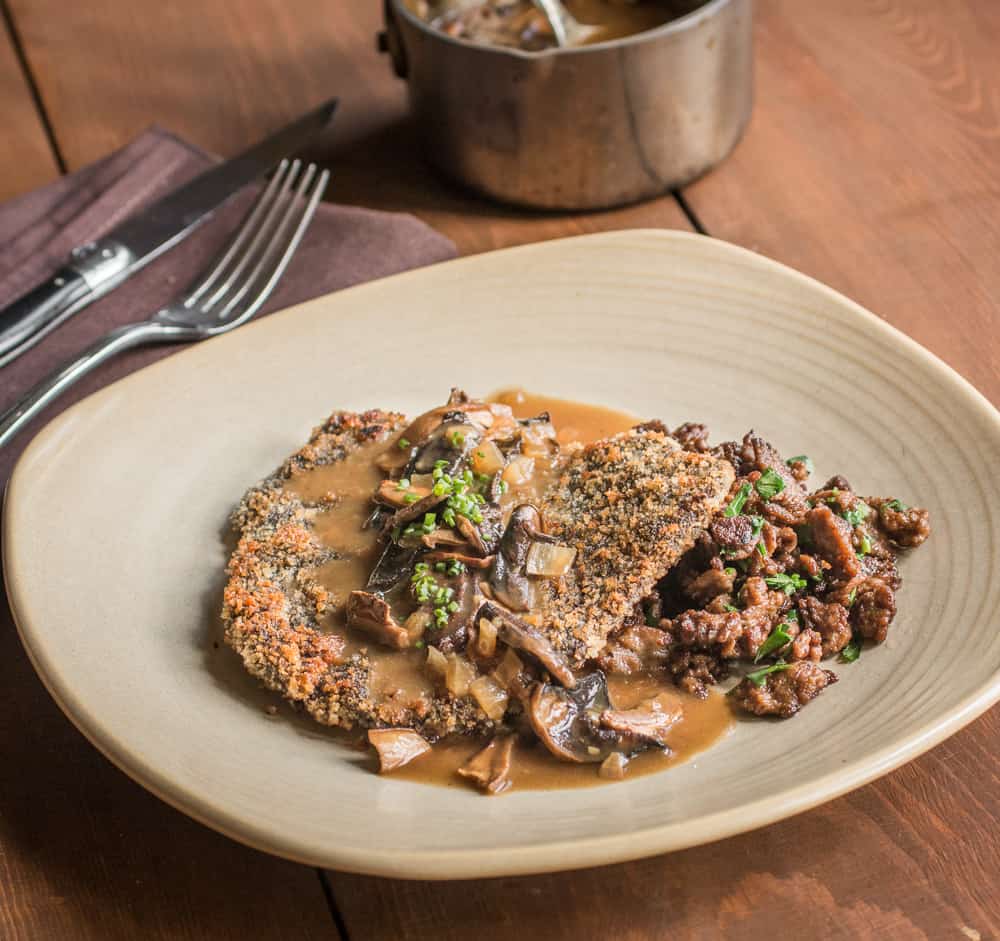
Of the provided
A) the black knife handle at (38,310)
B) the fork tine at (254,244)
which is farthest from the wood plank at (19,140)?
the fork tine at (254,244)

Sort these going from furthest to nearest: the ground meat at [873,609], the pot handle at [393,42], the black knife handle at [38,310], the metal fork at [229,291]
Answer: the pot handle at [393,42], the black knife handle at [38,310], the metal fork at [229,291], the ground meat at [873,609]

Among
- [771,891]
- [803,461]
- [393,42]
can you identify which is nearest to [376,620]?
[771,891]

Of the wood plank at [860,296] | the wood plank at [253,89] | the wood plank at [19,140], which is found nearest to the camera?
the wood plank at [860,296]

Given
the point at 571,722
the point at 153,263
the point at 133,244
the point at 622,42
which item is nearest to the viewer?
the point at 571,722

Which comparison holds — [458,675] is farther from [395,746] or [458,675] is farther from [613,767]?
[613,767]

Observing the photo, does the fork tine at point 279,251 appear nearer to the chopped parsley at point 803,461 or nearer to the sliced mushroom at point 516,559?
the sliced mushroom at point 516,559

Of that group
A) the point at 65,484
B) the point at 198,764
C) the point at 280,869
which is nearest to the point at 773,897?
the point at 280,869
